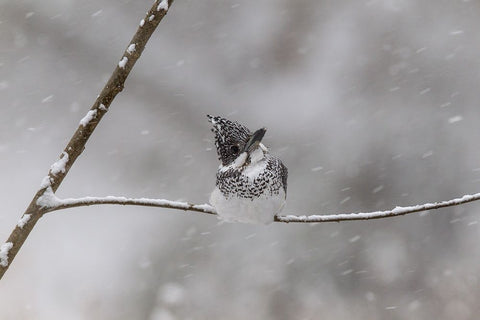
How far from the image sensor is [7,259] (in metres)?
0.87

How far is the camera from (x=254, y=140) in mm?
→ 1226

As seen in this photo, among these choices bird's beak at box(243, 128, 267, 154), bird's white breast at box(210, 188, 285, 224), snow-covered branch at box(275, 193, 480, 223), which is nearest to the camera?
snow-covered branch at box(275, 193, 480, 223)

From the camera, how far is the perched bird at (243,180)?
4.30 feet

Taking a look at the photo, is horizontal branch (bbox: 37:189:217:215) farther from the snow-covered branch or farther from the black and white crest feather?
the black and white crest feather

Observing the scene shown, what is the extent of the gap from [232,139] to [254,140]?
16 cm

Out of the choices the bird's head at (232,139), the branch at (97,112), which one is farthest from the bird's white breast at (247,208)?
the branch at (97,112)

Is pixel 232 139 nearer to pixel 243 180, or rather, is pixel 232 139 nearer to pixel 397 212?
pixel 243 180

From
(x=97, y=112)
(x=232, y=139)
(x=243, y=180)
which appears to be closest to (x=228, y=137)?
(x=232, y=139)

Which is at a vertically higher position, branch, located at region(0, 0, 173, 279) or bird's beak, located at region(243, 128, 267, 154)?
bird's beak, located at region(243, 128, 267, 154)

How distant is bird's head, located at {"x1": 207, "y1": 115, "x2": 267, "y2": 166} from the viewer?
4.35ft

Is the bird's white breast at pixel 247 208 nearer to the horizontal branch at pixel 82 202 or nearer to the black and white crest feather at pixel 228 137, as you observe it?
the black and white crest feather at pixel 228 137

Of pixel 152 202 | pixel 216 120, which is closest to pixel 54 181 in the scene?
pixel 152 202

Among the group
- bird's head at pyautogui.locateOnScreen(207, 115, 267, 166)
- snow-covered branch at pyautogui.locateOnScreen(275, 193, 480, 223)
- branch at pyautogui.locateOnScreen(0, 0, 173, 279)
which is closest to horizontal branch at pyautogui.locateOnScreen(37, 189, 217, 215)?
branch at pyautogui.locateOnScreen(0, 0, 173, 279)

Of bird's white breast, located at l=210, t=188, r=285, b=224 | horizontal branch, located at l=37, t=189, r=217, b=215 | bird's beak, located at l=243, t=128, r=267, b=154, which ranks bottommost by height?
horizontal branch, located at l=37, t=189, r=217, b=215
